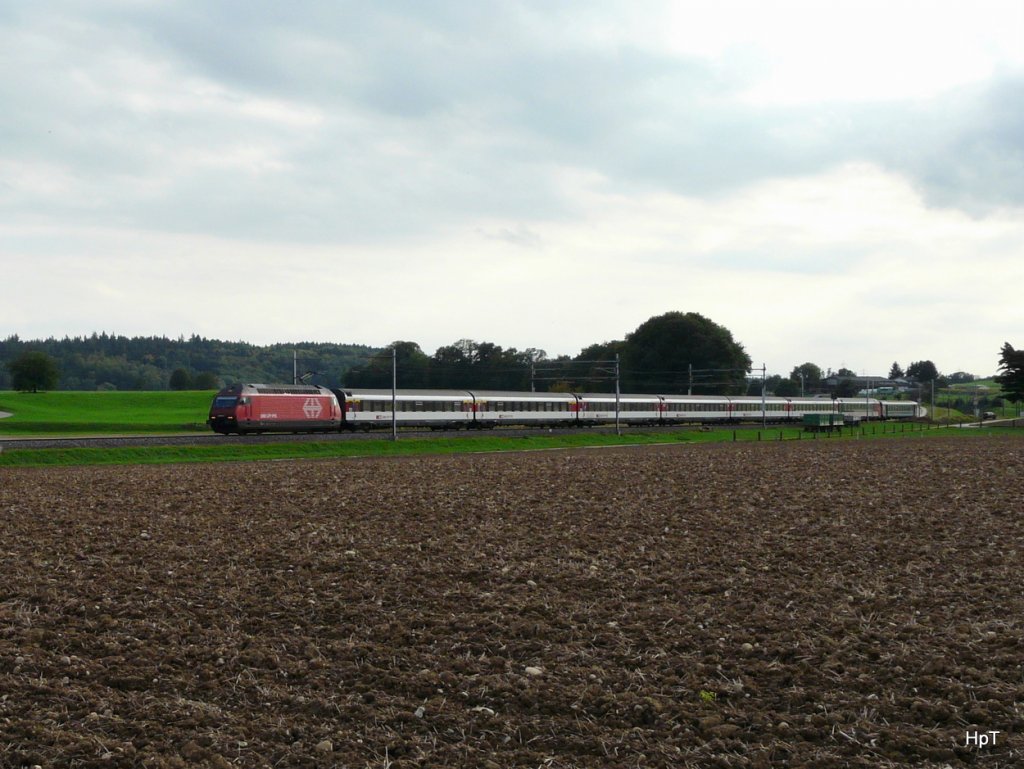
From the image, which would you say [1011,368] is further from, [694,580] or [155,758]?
[155,758]

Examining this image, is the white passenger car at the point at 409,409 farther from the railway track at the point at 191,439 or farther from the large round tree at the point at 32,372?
the large round tree at the point at 32,372

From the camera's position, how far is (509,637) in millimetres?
12523

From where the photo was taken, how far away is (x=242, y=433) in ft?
201

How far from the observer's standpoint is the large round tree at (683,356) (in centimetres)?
14750

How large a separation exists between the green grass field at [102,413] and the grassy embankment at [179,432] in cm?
9

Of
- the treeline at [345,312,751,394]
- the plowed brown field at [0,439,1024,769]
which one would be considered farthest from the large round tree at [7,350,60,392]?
the plowed brown field at [0,439,1024,769]

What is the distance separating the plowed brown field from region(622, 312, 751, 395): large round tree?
124 m

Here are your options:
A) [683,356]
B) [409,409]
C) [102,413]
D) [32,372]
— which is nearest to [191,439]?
[409,409]

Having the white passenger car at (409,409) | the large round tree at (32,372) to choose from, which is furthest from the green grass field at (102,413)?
the white passenger car at (409,409)

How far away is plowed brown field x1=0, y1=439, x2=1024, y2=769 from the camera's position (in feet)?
30.2

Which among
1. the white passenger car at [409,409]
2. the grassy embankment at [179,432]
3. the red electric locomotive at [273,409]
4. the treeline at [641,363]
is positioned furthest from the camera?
the treeline at [641,363]

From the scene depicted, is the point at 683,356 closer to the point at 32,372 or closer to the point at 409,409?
the point at 409,409

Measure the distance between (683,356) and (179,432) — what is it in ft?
298

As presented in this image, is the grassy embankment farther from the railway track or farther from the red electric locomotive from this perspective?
the red electric locomotive
